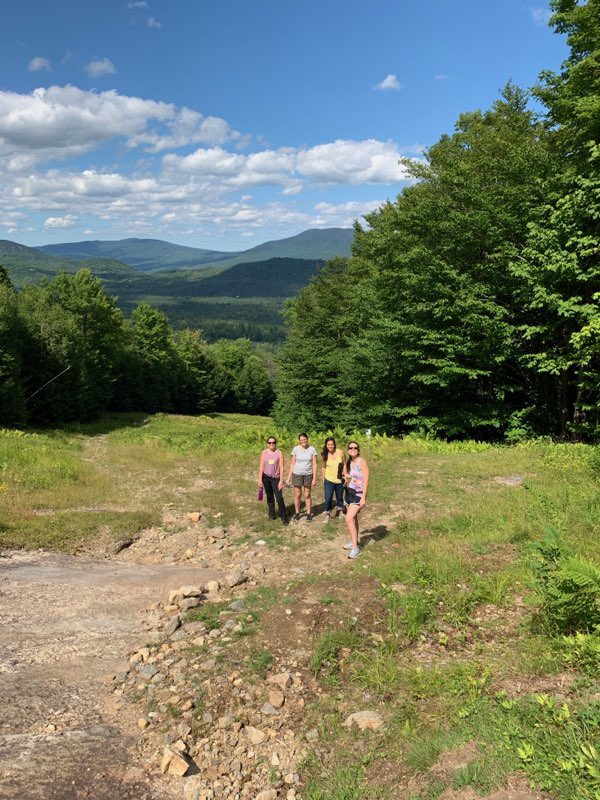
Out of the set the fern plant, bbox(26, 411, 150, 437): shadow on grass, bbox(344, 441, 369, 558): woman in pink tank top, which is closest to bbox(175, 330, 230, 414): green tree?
bbox(26, 411, 150, 437): shadow on grass

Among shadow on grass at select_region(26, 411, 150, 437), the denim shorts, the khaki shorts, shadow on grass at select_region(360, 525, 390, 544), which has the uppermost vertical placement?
the denim shorts

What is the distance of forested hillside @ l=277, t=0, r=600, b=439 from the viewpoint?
48.1 feet

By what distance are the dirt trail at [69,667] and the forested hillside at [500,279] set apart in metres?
13.3

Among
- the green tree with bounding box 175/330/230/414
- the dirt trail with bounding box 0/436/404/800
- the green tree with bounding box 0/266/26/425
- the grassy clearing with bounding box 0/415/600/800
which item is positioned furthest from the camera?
the green tree with bounding box 175/330/230/414

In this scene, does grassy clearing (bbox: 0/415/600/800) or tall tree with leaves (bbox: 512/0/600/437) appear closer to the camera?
grassy clearing (bbox: 0/415/600/800)

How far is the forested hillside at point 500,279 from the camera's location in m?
14.7

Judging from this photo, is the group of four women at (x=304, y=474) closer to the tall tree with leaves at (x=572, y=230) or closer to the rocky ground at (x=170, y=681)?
the rocky ground at (x=170, y=681)

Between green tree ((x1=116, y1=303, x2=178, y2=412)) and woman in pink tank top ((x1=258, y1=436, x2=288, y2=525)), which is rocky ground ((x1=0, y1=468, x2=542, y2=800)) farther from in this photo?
green tree ((x1=116, y1=303, x2=178, y2=412))

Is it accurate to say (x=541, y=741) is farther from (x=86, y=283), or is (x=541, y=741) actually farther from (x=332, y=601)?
(x=86, y=283)

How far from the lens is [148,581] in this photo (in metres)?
8.66

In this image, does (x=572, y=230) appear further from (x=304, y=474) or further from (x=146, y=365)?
(x=146, y=365)

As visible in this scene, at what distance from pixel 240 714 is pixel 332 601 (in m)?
2.30

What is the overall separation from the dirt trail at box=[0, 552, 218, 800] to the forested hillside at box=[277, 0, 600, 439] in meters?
13.3

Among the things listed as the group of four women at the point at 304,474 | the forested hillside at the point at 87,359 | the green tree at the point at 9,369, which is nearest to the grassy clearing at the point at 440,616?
the group of four women at the point at 304,474
